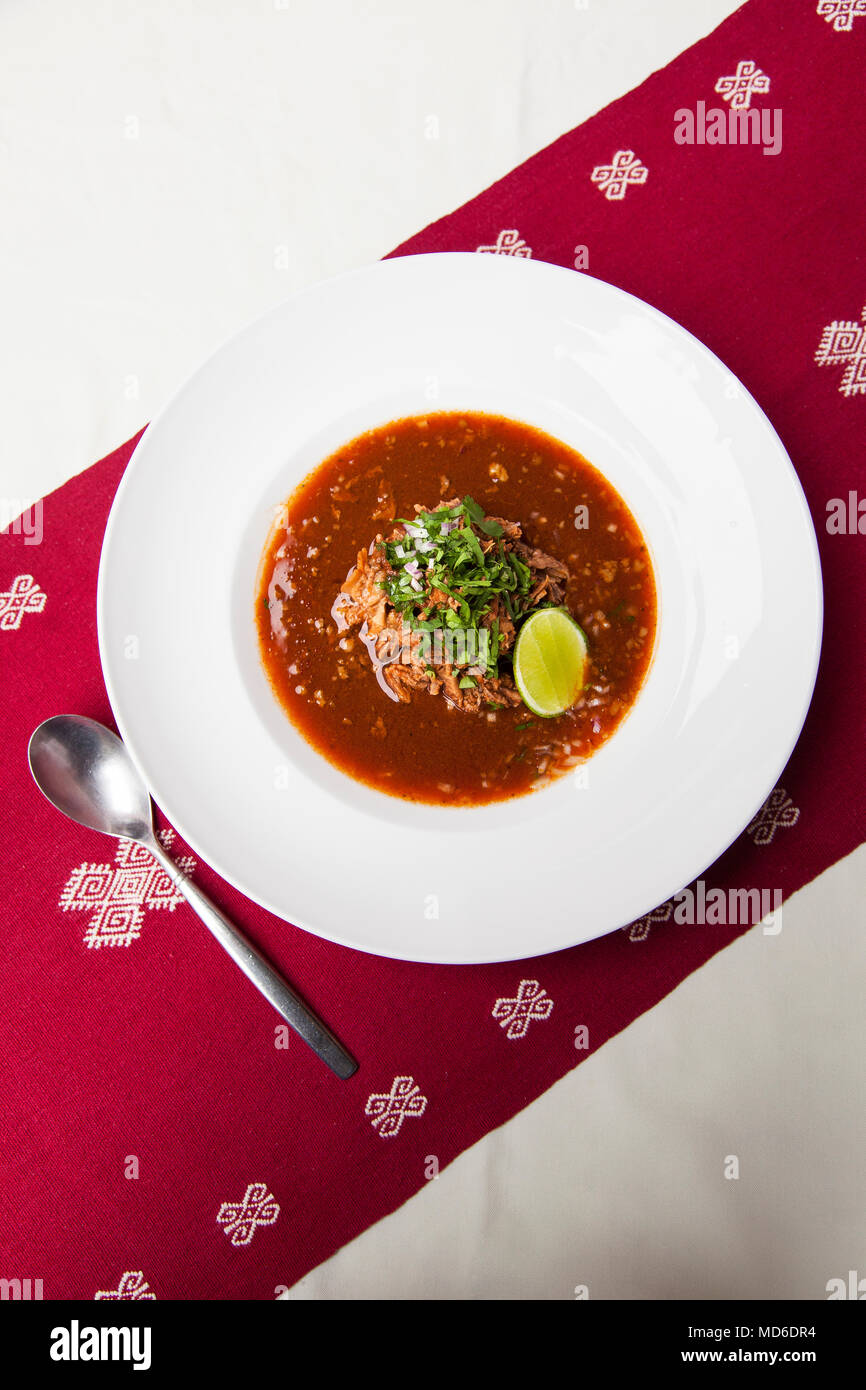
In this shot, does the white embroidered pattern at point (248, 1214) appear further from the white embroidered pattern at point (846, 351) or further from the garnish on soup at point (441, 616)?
the white embroidered pattern at point (846, 351)

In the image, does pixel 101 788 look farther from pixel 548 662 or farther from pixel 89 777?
pixel 548 662

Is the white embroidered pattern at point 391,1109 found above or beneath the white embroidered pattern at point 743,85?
beneath

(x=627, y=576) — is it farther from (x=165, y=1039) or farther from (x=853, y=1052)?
(x=165, y=1039)

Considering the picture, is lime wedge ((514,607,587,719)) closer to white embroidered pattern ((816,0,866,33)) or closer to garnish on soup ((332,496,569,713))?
garnish on soup ((332,496,569,713))

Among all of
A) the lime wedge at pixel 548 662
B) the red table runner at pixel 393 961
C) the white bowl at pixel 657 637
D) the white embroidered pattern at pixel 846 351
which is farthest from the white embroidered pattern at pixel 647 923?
the white embroidered pattern at pixel 846 351

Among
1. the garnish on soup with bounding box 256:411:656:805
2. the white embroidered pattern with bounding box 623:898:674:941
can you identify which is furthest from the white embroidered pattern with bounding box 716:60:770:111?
the white embroidered pattern with bounding box 623:898:674:941
